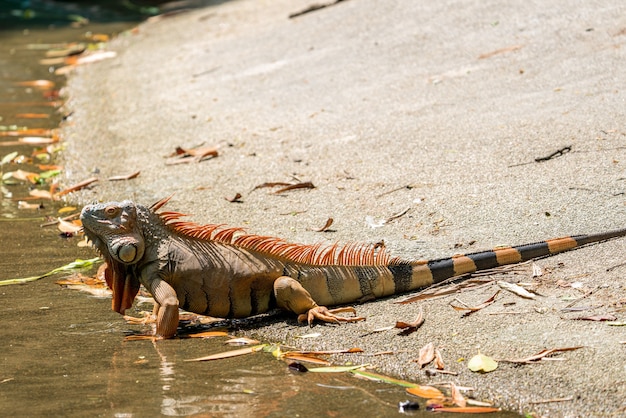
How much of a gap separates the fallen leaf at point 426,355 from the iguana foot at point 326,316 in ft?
1.66

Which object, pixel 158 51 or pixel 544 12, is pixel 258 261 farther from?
pixel 158 51

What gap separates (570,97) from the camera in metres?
7.60

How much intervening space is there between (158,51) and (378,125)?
19.4 feet

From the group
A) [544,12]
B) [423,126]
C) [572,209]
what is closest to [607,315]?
[572,209]

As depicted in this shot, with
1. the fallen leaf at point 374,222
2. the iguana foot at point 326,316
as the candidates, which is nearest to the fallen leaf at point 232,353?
the iguana foot at point 326,316

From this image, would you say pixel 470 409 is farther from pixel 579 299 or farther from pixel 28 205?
pixel 28 205

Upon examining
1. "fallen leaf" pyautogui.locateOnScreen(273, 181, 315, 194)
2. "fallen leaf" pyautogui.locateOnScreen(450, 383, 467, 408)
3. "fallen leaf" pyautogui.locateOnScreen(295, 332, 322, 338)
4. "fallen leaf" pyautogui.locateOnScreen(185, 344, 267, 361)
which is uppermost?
"fallen leaf" pyautogui.locateOnScreen(273, 181, 315, 194)

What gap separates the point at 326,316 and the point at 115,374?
1059mm

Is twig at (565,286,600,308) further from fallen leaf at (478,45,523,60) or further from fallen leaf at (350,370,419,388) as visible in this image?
fallen leaf at (478,45,523,60)

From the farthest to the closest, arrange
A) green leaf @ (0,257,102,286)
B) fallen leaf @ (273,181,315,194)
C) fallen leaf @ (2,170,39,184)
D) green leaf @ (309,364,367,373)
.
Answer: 1. fallen leaf @ (2,170,39,184)
2. fallen leaf @ (273,181,315,194)
3. green leaf @ (0,257,102,286)
4. green leaf @ (309,364,367,373)

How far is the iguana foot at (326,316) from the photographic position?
482cm

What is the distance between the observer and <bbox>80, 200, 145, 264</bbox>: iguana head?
193 inches

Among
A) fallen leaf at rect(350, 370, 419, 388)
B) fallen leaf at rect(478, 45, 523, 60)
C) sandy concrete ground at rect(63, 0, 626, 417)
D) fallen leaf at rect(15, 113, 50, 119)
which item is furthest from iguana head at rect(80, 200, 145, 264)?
fallen leaf at rect(15, 113, 50, 119)

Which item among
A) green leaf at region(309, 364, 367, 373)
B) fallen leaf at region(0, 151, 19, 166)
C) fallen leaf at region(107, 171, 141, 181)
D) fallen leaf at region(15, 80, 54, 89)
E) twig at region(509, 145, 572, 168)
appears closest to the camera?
green leaf at region(309, 364, 367, 373)
